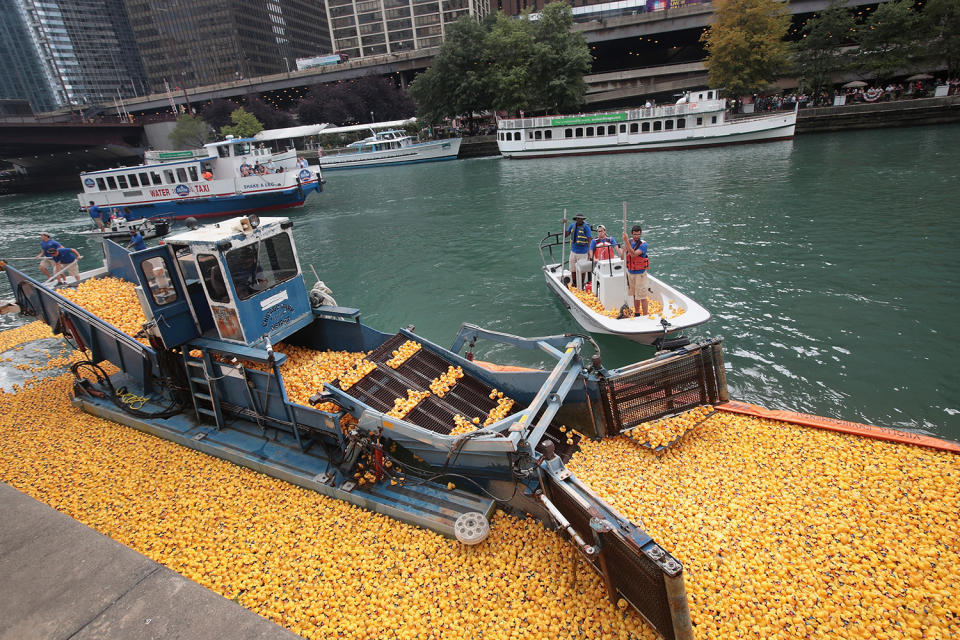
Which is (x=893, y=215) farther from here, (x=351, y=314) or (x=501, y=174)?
(x=501, y=174)

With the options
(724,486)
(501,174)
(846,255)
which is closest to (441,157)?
(501,174)

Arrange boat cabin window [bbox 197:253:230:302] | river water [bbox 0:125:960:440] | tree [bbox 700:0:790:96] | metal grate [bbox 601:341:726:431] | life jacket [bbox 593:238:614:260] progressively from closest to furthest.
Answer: metal grate [bbox 601:341:726:431]
boat cabin window [bbox 197:253:230:302]
river water [bbox 0:125:960:440]
life jacket [bbox 593:238:614:260]
tree [bbox 700:0:790:96]

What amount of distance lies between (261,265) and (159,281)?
1513mm

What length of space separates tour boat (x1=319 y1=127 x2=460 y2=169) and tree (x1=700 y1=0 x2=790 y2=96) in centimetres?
2912

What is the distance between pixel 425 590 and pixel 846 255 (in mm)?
17348

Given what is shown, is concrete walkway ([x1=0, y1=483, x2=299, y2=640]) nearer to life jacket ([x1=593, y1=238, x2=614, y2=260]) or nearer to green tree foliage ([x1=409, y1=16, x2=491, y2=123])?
life jacket ([x1=593, y1=238, x2=614, y2=260])

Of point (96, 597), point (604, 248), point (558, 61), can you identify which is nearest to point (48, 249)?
point (96, 597)

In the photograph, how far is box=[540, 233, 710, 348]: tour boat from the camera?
398 inches

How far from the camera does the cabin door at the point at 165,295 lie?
7.07 metres

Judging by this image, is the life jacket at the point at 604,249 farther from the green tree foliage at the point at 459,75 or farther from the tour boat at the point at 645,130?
the green tree foliage at the point at 459,75

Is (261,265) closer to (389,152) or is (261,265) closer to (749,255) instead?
(749,255)

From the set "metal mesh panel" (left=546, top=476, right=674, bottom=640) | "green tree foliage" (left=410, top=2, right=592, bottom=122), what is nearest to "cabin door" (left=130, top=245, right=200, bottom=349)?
"metal mesh panel" (left=546, top=476, right=674, bottom=640)

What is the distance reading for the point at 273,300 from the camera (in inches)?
304

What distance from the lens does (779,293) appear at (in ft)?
44.2
